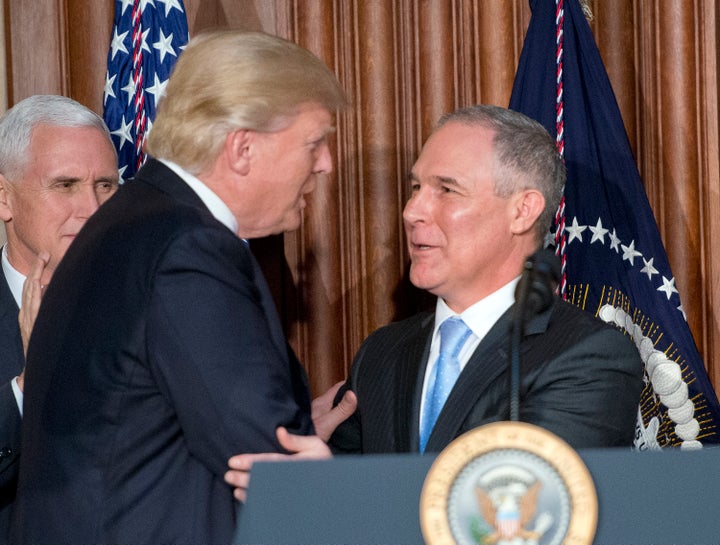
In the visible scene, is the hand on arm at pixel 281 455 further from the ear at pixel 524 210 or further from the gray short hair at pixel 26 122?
the gray short hair at pixel 26 122

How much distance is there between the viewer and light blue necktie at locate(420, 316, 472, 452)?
2.59 meters

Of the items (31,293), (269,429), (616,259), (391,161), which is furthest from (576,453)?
(391,161)

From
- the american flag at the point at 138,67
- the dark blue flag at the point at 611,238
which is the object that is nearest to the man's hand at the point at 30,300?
the american flag at the point at 138,67

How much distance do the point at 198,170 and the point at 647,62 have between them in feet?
6.79

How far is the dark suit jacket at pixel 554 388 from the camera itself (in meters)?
2.43

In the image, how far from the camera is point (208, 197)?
6.26 feet

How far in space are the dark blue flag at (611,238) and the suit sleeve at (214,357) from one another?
5.20 ft

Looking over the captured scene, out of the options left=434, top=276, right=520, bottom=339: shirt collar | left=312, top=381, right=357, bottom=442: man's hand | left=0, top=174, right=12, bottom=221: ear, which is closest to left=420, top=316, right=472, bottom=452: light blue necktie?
left=434, top=276, right=520, bottom=339: shirt collar

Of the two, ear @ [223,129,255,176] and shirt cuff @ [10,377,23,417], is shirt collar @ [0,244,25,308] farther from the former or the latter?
ear @ [223,129,255,176]

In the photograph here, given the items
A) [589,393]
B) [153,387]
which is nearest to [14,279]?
[153,387]

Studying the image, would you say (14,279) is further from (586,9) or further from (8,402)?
(586,9)

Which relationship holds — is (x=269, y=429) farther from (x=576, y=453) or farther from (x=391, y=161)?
(x=391, y=161)

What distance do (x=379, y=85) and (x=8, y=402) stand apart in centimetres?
167

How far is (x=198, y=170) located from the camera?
1923mm
